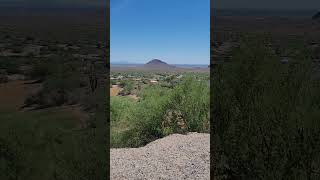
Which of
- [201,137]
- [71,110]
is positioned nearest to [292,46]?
[71,110]

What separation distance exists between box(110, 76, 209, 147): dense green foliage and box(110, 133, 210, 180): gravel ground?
2.93 m

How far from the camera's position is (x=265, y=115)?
23.2 ft

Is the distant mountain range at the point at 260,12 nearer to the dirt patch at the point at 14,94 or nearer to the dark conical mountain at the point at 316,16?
the dark conical mountain at the point at 316,16

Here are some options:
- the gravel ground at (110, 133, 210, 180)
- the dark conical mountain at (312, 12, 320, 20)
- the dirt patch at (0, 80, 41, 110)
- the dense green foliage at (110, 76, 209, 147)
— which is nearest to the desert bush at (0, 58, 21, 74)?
the dirt patch at (0, 80, 41, 110)

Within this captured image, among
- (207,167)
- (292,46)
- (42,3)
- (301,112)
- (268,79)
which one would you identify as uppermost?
(42,3)

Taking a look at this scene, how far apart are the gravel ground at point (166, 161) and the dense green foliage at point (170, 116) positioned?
293cm

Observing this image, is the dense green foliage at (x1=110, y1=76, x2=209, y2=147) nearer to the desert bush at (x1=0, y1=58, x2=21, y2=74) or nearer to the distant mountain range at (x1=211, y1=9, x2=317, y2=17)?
the distant mountain range at (x1=211, y1=9, x2=317, y2=17)

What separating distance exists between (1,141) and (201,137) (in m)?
6.81

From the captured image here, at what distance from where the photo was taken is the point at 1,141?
6.21 m

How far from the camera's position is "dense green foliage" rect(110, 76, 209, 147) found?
14734mm

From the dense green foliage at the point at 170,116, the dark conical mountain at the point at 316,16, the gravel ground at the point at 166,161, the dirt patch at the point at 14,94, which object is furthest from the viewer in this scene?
the dense green foliage at the point at 170,116

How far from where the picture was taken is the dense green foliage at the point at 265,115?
6.74 m

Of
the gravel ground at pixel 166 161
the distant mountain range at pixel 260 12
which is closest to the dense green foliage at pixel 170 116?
the gravel ground at pixel 166 161

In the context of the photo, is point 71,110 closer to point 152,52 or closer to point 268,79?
point 268,79
